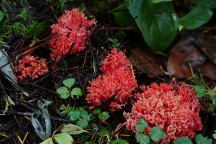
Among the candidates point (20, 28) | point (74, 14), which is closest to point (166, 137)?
point (74, 14)

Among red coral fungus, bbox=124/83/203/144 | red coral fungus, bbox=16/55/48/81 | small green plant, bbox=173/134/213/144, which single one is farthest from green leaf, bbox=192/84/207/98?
red coral fungus, bbox=16/55/48/81

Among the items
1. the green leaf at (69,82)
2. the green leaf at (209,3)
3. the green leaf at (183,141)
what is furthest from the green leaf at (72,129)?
the green leaf at (209,3)

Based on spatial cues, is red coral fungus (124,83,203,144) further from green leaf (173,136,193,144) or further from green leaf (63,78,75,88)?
green leaf (63,78,75,88)

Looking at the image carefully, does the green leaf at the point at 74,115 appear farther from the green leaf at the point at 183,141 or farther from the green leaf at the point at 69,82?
the green leaf at the point at 183,141

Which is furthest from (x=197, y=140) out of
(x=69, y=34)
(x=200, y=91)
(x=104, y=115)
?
(x=69, y=34)

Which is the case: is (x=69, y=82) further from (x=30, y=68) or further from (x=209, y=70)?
(x=209, y=70)
